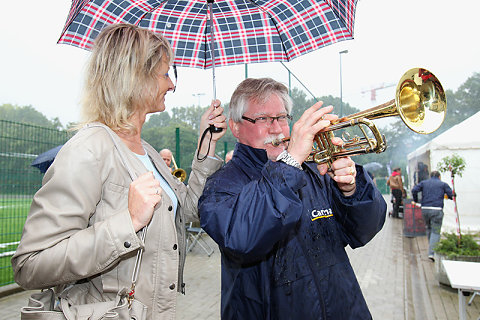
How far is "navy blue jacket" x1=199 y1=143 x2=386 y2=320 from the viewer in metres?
1.58

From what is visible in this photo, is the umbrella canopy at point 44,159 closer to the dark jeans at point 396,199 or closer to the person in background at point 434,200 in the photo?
the person in background at point 434,200

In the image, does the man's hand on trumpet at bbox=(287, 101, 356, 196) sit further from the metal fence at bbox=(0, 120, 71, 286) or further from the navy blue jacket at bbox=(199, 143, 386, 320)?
the metal fence at bbox=(0, 120, 71, 286)

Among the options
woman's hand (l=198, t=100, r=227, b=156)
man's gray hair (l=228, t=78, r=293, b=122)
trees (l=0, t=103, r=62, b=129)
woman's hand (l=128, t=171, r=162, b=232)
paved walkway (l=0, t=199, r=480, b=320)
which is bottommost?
paved walkway (l=0, t=199, r=480, b=320)

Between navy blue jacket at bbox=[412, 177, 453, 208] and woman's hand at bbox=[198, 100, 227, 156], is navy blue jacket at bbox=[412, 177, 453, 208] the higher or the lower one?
the lower one

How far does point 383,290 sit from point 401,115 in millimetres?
5708

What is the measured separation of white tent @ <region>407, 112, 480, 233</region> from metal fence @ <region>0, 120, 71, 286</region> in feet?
36.9

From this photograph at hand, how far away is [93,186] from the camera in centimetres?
143

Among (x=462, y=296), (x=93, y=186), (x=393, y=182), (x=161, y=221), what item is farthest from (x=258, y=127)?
→ (x=393, y=182)

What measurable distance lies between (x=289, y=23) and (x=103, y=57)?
74.9 inches

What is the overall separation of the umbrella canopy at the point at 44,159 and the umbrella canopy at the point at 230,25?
13.2 ft

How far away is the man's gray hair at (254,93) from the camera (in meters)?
2.35

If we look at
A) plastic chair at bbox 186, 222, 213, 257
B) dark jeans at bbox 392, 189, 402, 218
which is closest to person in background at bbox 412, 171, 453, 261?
plastic chair at bbox 186, 222, 213, 257

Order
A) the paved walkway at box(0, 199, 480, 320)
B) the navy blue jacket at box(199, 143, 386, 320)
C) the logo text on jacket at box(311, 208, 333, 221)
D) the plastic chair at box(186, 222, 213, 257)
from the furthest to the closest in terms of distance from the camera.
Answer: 1. the plastic chair at box(186, 222, 213, 257)
2. the paved walkway at box(0, 199, 480, 320)
3. the logo text on jacket at box(311, 208, 333, 221)
4. the navy blue jacket at box(199, 143, 386, 320)

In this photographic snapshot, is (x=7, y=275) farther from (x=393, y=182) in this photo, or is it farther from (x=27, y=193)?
(x=393, y=182)
